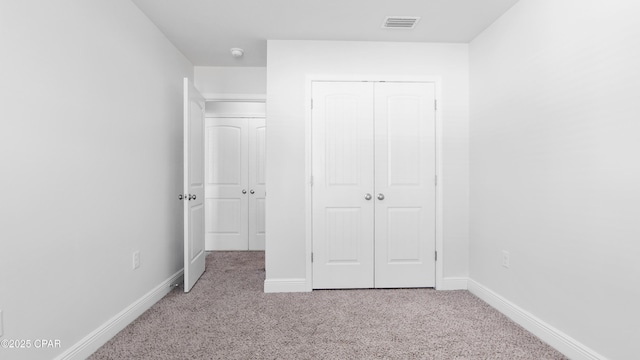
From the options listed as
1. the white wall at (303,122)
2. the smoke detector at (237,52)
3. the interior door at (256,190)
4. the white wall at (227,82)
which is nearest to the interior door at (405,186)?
the white wall at (303,122)

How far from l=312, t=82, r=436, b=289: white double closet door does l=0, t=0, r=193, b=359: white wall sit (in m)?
1.42

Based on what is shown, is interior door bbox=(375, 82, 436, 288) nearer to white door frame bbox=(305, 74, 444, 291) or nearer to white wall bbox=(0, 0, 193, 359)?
white door frame bbox=(305, 74, 444, 291)

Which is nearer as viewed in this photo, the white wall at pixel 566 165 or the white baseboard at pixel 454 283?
the white wall at pixel 566 165

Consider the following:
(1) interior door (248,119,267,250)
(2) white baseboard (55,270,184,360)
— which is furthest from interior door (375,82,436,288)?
(1) interior door (248,119,267,250)

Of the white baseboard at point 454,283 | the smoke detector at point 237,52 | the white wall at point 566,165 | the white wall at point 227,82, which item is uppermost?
the smoke detector at point 237,52

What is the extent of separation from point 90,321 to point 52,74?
141 centimetres

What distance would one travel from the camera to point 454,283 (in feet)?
9.67

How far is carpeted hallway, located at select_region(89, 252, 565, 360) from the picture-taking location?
1.86 m

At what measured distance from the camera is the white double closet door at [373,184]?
2926mm

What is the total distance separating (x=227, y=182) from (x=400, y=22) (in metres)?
3.12

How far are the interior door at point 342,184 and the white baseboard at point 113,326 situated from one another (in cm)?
135

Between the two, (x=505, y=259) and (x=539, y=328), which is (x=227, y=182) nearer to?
(x=505, y=259)

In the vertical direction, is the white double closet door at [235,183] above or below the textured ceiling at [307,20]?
below

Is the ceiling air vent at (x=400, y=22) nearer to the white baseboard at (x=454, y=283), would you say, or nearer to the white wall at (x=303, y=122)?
the white wall at (x=303, y=122)
